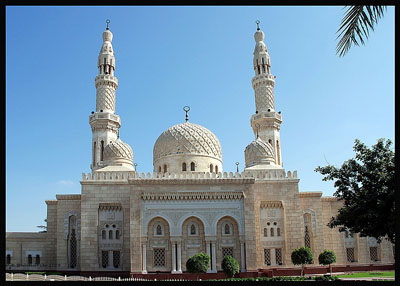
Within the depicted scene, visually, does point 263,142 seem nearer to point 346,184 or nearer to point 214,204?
point 214,204

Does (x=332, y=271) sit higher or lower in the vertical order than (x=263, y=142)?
lower

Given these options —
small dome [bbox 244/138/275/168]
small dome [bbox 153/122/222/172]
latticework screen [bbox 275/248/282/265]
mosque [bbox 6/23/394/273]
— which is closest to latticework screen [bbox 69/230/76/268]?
mosque [bbox 6/23/394/273]

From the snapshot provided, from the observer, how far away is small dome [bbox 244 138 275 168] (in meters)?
26.7

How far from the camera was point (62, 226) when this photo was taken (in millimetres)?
25953

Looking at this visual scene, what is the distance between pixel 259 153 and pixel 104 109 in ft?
34.3

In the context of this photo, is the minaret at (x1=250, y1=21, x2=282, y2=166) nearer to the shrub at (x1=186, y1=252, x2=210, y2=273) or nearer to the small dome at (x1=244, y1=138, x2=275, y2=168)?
the small dome at (x1=244, y1=138, x2=275, y2=168)

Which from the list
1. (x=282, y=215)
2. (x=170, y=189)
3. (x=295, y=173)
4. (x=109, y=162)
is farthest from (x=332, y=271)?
(x=109, y=162)

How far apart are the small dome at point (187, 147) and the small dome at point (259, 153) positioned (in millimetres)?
2432

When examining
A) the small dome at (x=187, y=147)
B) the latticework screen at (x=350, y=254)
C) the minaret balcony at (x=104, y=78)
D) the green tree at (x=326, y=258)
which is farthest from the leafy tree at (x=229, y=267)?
the minaret balcony at (x=104, y=78)

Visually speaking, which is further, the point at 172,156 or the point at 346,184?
the point at 172,156

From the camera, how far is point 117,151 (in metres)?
27.0

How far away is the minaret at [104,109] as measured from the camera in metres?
28.8

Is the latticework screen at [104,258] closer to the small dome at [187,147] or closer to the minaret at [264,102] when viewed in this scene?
the small dome at [187,147]
